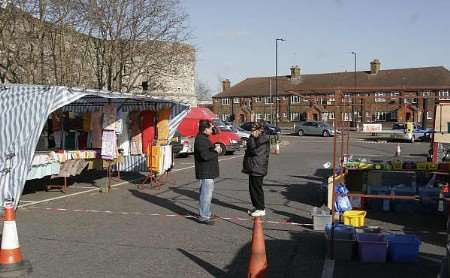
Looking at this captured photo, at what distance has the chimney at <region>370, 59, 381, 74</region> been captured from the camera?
3191 inches

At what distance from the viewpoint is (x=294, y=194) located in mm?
13281

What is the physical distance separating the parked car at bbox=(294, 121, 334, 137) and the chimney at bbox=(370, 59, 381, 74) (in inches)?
1177

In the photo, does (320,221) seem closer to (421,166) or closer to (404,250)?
(404,250)

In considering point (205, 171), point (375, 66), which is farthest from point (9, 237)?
point (375, 66)

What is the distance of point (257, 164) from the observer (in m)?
10.1

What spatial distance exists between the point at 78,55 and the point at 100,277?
23800 millimetres

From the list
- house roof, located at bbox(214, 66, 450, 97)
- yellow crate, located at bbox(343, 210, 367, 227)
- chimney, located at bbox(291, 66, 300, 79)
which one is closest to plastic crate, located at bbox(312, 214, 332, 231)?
yellow crate, located at bbox(343, 210, 367, 227)

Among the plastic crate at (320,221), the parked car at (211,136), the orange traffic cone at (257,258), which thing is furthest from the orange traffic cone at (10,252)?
the parked car at (211,136)

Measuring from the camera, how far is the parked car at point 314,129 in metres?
53.7

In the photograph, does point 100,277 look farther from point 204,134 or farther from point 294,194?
point 294,194

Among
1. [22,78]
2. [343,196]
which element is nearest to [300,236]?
[343,196]

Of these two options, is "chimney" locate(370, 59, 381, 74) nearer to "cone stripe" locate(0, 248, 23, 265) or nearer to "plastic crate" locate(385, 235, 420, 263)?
"plastic crate" locate(385, 235, 420, 263)

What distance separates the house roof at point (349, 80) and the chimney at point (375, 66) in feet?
1.83

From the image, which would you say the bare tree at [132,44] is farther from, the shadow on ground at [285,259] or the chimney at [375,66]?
the chimney at [375,66]
